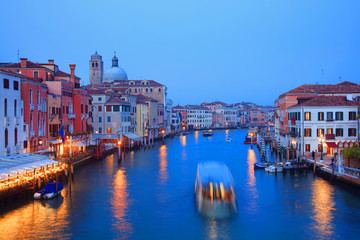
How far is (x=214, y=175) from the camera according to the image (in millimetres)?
17453

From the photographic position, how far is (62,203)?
62.5 ft

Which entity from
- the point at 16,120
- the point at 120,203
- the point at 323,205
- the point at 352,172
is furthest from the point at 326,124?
the point at 16,120

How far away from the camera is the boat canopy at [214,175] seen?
55.5ft

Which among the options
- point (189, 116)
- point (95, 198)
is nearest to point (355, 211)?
point (95, 198)

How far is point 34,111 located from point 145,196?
11.2m

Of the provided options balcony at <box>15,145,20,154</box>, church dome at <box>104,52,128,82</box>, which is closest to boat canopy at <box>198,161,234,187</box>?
balcony at <box>15,145,20,154</box>

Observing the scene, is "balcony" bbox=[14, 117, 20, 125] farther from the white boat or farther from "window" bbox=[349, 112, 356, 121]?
"window" bbox=[349, 112, 356, 121]

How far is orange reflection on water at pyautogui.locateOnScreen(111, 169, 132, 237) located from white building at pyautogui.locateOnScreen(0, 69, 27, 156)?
6385 mm

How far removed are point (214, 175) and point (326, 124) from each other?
16.5 metres

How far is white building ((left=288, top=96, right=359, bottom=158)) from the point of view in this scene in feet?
100.0

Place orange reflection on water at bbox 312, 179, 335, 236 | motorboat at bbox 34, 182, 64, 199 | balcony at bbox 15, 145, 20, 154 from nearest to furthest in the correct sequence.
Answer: orange reflection on water at bbox 312, 179, 335, 236
motorboat at bbox 34, 182, 64, 199
balcony at bbox 15, 145, 20, 154

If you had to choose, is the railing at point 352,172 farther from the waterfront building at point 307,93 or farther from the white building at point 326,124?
the waterfront building at point 307,93

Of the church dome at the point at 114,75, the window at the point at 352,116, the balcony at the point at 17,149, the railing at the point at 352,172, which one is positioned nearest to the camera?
the railing at the point at 352,172

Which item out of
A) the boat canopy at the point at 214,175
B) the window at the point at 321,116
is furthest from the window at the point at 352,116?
the boat canopy at the point at 214,175
